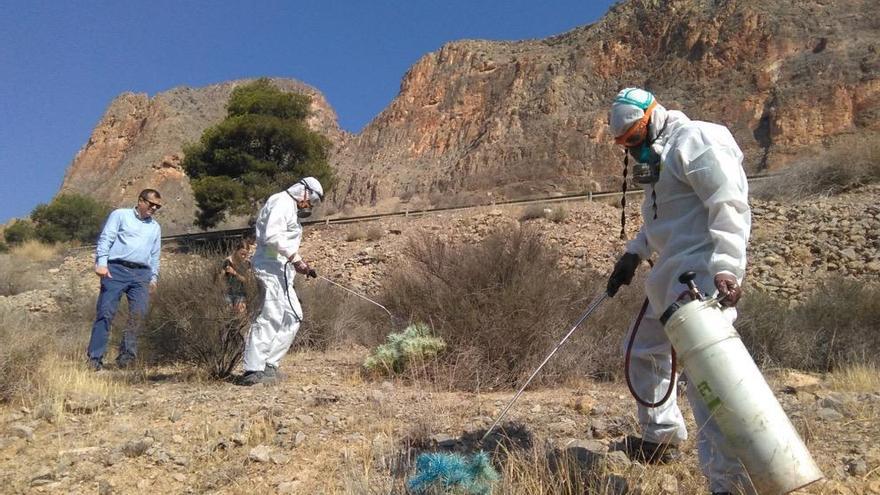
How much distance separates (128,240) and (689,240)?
5.34m

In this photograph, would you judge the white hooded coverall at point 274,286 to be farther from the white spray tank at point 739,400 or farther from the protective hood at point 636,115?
the white spray tank at point 739,400

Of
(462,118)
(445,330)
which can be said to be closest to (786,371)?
(445,330)

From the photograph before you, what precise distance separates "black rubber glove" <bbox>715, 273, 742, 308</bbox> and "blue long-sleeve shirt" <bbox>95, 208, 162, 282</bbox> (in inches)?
215

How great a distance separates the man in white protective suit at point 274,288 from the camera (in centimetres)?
585

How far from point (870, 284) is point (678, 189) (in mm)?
9039

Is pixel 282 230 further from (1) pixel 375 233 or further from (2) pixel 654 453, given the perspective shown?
(1) pixel 375 233

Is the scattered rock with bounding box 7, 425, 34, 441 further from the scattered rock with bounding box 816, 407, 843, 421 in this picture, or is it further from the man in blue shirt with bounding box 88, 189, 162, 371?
the scattered rock with bounding box 816, 407, 843, 421

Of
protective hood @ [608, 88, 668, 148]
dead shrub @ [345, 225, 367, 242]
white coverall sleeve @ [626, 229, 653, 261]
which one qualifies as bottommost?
white coverall sleeve @ [626, 229, 653, 261]

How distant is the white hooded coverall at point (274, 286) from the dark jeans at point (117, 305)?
156 cm

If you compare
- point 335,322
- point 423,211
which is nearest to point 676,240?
point 335,322

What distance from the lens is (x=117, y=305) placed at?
681 cm

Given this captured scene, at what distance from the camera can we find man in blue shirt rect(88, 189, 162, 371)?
6.64 m

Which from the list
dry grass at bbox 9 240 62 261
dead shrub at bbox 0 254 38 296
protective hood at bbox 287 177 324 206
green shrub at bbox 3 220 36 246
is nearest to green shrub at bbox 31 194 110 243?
green shrub at bbox 3 220 36 246

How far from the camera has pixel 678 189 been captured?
3.23 m
